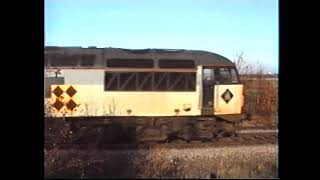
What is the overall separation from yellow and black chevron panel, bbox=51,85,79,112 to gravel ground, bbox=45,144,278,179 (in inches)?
41.4

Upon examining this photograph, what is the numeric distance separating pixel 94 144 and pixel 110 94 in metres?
1.38

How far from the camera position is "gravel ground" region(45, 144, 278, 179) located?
24.9ft

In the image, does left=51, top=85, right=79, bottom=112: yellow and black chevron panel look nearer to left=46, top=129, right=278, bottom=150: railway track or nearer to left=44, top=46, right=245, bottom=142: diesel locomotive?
left=44, top=46, right=245, bottom=142: diesel locomotive

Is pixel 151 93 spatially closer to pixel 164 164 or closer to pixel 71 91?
pixel 71 91

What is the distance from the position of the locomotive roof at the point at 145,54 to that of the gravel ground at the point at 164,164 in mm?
2071

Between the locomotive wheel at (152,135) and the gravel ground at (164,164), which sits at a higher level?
the locomotive wheel at (152,135)

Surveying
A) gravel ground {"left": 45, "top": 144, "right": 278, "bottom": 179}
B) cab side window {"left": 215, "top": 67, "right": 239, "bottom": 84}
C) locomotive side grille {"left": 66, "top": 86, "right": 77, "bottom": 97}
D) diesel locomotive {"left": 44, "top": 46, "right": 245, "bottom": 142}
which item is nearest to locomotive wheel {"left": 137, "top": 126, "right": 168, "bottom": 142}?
diesel locomotive {"left": 44, "top": 46, "right": 245, "bottom": 142}

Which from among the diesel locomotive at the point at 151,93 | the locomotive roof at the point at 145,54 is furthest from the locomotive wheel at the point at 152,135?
the locomotive roof at the point at 145,54

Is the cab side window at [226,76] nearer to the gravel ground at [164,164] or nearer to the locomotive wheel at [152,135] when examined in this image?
the locomotive wheel at [152,135]

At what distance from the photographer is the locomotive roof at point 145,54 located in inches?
389

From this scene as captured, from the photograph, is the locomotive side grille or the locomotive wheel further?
the locomotive wheel

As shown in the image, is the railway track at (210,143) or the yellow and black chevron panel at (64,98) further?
the railway track at (210,143)
